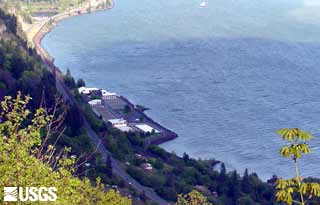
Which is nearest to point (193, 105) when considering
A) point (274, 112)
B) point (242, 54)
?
point (274, 112)

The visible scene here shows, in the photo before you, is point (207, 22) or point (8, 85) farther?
point (207, 22)

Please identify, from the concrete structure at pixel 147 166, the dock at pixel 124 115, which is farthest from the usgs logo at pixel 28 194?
the dock at pixel 124 115

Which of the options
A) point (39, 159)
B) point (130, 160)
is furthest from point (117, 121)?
point (39, 159)

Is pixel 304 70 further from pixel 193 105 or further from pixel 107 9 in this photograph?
pixel 107 9

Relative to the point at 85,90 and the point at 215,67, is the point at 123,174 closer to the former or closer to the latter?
the point at 85,90

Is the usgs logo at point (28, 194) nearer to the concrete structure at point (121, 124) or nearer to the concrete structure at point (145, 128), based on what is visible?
the concrete structure at point (145, 128)

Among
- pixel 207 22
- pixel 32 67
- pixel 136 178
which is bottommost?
pixel 136 178
